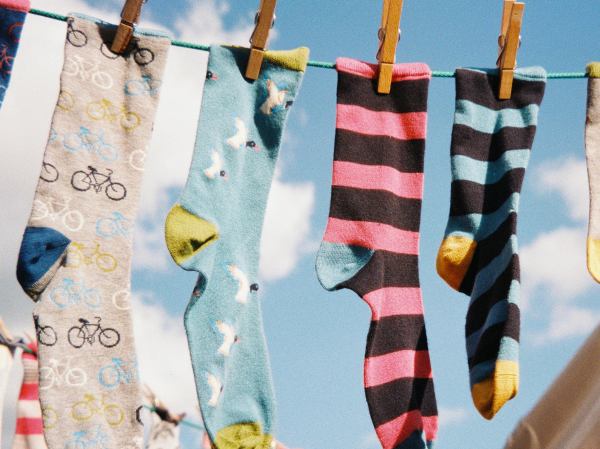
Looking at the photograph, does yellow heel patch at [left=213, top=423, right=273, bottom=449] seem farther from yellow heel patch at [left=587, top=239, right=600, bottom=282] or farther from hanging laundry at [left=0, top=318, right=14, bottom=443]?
hanging laundry at [left=0, top=318, right=14, bottom=443]

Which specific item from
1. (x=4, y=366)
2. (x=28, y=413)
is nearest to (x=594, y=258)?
(x=4, y=366)

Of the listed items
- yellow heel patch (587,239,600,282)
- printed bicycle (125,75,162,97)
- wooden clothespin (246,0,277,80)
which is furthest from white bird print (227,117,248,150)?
yellow heel patch (587,239,600,282)

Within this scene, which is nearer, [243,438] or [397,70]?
[243,438]

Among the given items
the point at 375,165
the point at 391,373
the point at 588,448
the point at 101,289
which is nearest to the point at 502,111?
the point at 375,165

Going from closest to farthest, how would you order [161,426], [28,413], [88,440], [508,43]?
[88,440]
[508,43]
[28,413]
[161,426]

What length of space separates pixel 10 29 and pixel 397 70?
1.25m

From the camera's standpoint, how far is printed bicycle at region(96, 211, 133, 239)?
2168 millimetres

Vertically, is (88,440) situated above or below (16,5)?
below

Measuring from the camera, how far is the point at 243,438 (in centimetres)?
204

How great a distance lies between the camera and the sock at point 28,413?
13.8 feet

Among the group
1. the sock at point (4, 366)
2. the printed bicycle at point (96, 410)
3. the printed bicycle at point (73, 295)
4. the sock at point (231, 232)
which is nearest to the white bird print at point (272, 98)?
the sock at point (231, 232)

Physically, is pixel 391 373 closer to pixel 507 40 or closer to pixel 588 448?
pixel 588 448

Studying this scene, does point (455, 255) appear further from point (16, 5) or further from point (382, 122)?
point (16, 5)

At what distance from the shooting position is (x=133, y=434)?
2.01 meters
